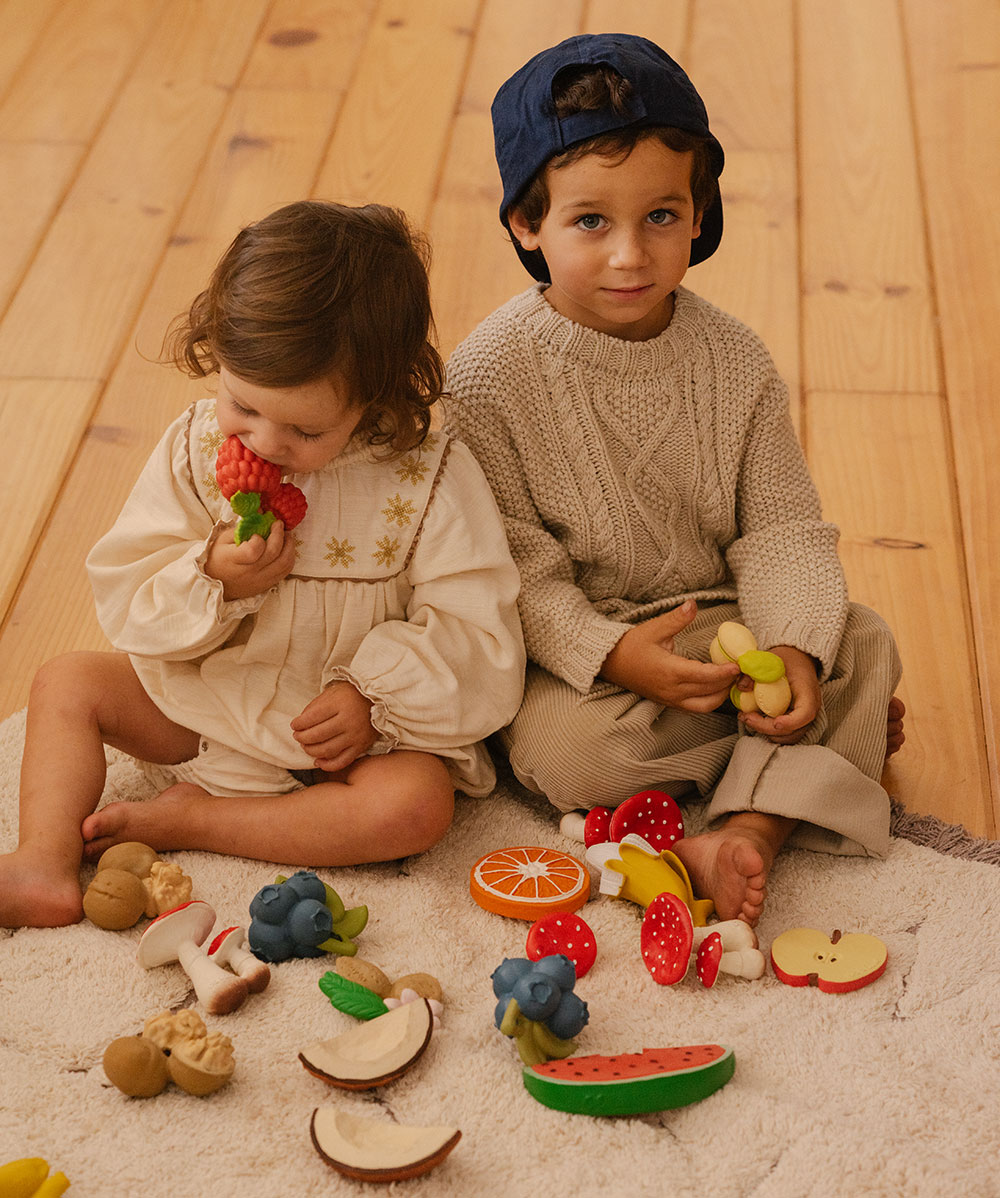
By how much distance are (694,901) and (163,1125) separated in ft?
1.35

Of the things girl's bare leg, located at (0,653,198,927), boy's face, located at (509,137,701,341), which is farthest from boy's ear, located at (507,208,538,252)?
girl's bare leg, located at (0,653,198,927)

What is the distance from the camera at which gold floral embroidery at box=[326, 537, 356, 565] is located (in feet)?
3.51

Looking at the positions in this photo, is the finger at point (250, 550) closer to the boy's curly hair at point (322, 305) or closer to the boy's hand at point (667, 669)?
the boy's curly hair at point (322, 305)

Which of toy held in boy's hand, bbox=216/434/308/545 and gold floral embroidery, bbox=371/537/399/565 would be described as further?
gold floral embroidery, bbox=371/537/399/565

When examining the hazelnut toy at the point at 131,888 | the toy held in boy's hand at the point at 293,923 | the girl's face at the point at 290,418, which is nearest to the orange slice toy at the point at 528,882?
the toy held in boy's hand at the point at 293,923

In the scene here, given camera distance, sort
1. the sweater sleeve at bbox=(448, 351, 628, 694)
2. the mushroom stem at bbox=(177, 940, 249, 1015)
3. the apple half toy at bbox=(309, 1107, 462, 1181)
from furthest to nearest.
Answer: the sweater sleeve at bbox=(448, 351, 628, 694) < the mushroom stem at bbox=(177, 940, 249, 1015) < the apple half toy at bbox=(309, 1107, 462, 1181)

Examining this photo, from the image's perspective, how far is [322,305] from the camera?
3.10 ft

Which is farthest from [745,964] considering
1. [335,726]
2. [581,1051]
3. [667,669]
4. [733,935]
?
[335,726]

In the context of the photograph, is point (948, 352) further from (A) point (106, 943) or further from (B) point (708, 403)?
(A) point (106, 943)

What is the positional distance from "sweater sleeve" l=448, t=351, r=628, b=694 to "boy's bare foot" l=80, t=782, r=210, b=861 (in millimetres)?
306

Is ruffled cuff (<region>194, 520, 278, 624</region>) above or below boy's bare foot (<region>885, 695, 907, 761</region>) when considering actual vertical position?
above

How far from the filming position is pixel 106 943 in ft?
3.19

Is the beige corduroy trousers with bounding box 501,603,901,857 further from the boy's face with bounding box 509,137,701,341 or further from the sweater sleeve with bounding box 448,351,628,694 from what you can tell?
the boy's face with bounding box 509,137,701,341

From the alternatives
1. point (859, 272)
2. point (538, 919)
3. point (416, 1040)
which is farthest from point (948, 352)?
point (416, 1040)
